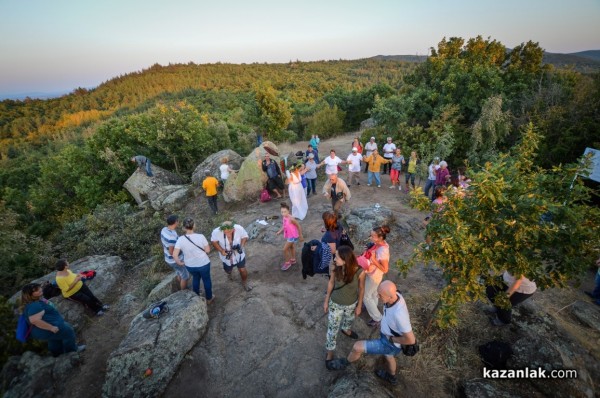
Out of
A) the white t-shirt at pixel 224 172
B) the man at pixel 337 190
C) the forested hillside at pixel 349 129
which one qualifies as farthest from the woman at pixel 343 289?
the forested hillside at pixel 349 129

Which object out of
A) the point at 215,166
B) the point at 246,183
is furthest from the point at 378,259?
the point at 215,166

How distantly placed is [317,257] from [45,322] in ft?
15.8

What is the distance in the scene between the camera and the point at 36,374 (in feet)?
15.1

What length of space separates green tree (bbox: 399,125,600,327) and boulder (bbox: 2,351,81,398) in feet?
20.8

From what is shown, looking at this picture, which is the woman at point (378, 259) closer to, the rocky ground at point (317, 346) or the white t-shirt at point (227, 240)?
the rocky ground at point (317, 346)

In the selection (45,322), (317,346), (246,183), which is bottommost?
(317,346)

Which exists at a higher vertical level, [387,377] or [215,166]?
[215,166]

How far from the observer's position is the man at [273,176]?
1054 cm

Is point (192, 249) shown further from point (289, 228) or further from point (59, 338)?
point (59, 338)

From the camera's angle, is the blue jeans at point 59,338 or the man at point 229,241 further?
the man at point 229,241

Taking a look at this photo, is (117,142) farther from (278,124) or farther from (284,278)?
(284,278)

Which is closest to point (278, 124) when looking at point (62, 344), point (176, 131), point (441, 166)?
point (176, 131)

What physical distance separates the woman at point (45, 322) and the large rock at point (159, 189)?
813 centimetres

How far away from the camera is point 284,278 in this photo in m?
6.56
